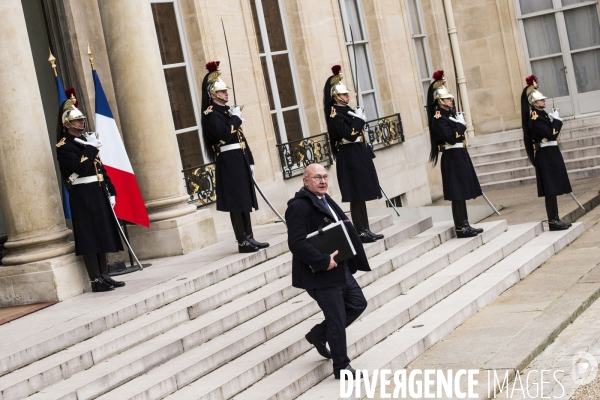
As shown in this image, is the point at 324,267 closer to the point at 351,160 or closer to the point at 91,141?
the point at 91,141

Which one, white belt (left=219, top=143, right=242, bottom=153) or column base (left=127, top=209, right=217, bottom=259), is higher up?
white belt (left=219, top=143, right=242, bottom=153)

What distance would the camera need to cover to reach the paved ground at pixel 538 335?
7.15 meters

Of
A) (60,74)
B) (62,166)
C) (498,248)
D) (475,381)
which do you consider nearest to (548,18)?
(498,248)

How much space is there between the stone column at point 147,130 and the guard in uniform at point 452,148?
286 centimetres

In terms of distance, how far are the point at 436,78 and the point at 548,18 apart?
30.3 ft

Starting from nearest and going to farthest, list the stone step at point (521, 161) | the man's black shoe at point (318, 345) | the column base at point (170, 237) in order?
the man's black shoe at point (318, 345) < the column base at point (170, 237) < the stone step at point (521, 161)

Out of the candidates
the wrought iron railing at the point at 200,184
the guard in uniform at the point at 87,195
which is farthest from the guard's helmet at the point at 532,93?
the guard in uniform at the point at 87,195

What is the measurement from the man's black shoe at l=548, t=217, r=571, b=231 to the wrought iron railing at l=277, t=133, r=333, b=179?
3.72m

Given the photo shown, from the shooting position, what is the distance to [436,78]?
11789mm

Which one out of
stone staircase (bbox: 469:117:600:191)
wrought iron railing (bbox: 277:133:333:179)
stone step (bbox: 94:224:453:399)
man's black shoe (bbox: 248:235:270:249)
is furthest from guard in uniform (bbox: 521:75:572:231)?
stone staircase (bbox: 469:117:600:191)

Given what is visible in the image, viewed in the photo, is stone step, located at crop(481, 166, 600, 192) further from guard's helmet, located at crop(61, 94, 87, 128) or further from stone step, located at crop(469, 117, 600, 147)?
guard's helmet, located at crop(61, 94, 87, 128)

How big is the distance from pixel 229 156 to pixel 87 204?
1.66 metres

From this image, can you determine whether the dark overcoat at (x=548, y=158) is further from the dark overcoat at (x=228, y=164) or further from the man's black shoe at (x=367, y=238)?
the dark overcoat at (x=228, y=164)

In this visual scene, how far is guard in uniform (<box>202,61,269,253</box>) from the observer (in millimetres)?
10508
